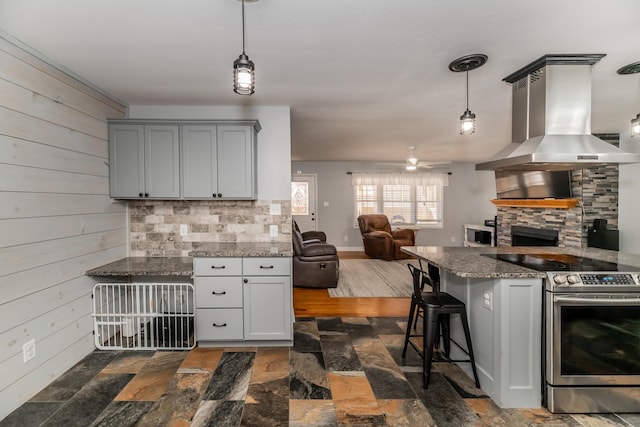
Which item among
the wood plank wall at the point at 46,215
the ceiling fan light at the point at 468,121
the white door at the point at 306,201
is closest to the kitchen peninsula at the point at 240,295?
the wood plank wall at the point at 46,215

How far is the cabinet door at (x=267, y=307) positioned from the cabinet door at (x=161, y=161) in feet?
4.01

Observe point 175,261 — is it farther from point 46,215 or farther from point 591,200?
point 591,200

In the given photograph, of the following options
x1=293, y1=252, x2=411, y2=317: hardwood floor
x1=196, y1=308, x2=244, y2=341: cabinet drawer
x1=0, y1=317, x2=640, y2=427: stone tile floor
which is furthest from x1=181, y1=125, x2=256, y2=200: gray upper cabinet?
x1=293, y1=252, x2=411, y2=317: hardwood floor

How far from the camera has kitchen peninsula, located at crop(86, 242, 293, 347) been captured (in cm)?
287

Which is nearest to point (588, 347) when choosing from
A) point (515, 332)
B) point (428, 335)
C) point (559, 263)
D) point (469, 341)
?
point (515, 332)

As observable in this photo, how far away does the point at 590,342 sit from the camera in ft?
6.61

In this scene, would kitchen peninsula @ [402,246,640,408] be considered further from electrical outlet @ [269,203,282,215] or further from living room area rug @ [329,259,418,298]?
living room area rug @ [329,259,418,298]

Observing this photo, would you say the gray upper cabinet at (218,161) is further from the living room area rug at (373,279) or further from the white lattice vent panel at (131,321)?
the living room area rug at (373,279)

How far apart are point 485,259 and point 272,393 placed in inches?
73.7

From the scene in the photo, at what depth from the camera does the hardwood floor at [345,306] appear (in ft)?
12.4

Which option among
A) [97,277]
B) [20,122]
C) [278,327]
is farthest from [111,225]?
[278,327]

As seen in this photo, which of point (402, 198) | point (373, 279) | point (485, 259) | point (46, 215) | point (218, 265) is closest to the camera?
point (46, 215)

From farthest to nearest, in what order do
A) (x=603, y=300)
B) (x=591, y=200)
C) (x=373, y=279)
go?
(x=373, y=279), (x=591, y=200), (x=603, y=300)

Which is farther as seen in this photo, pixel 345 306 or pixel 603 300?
pixel 345 306
